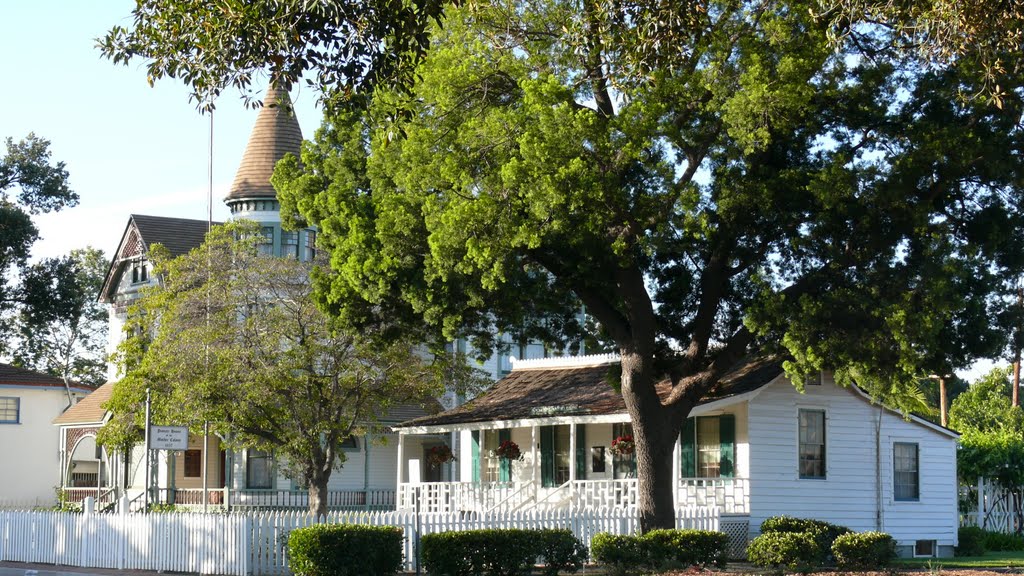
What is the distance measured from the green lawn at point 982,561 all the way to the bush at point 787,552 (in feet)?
10.4

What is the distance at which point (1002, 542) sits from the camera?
34719 millimetres

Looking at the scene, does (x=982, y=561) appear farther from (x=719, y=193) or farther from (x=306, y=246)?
(x=306, y=246)

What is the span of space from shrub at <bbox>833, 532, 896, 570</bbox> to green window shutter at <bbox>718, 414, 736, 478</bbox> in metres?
6.35

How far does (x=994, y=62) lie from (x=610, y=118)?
8.48 metres

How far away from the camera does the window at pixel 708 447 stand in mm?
29750

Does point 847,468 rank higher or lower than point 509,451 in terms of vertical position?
lower

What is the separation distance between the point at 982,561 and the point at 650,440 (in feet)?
28.7

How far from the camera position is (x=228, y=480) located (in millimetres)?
46219

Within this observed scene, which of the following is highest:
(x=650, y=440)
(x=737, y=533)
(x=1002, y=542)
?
(x=650, y=440)

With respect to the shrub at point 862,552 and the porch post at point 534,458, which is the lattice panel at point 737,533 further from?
the porch post at point 534,458

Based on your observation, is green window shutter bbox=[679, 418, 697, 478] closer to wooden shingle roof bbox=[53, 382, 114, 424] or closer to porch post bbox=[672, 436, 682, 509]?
porch post bbox=[672, 436, 682, 509]

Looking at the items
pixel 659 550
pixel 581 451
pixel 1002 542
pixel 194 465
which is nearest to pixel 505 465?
pixel 581 451

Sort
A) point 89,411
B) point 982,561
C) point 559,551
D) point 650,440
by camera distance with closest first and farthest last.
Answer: point 559,551
point 650,440
point 982,561
point 89,411

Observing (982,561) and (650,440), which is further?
(982,561)
